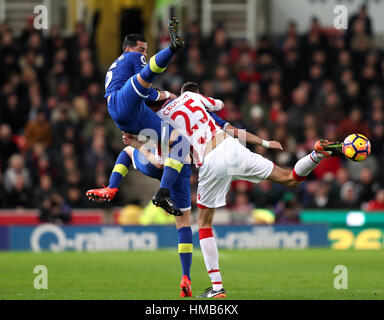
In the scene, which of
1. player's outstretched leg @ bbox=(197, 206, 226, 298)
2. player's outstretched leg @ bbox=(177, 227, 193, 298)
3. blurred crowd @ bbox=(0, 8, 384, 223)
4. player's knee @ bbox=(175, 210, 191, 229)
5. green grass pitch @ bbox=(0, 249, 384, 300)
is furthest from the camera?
blurred crowd @ bbox=(0, 8, 384, 223)

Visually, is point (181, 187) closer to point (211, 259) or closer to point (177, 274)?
point (211, 259)

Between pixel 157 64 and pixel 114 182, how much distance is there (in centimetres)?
188

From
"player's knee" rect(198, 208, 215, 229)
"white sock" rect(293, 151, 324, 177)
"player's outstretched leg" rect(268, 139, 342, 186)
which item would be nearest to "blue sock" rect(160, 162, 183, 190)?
"player's knee" rect(198, 208, 215, 229)

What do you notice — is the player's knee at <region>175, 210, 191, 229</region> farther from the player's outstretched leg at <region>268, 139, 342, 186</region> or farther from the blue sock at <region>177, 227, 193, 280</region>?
the player's outstretched leg at <region>268, 139, 342, 186</region>

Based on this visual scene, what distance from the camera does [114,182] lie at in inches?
438

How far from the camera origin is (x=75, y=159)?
2111 centimetres

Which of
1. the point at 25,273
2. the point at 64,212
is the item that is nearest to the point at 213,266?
the point at 25,273

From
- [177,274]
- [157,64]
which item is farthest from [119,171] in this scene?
[177,274]

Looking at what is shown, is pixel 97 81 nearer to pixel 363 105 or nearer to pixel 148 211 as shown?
pixel 148 211

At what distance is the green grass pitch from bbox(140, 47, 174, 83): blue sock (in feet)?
7.98

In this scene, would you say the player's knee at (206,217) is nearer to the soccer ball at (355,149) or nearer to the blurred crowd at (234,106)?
the soccer ball at (355,149)

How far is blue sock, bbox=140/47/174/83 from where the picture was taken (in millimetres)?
9833

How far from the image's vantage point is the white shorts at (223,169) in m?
10.5
